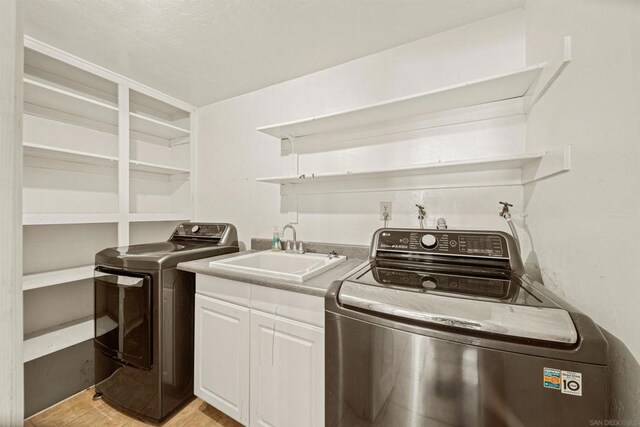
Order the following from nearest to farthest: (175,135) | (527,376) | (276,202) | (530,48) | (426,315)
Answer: (527,376)
(426,315)
(530,48)
(276,202)
(175,135)

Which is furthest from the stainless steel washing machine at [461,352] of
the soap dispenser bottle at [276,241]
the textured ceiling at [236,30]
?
the textured ceiling at [236,30]

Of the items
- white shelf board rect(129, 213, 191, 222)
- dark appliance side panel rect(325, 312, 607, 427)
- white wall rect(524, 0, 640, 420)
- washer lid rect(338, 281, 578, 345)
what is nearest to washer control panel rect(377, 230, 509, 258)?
white wall rect(524, 0, 640, 420)

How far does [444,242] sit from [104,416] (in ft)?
7.67

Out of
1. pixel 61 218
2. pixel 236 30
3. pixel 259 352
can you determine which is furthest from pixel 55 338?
pixel 236 30

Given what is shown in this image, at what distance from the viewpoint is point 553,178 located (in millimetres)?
1029

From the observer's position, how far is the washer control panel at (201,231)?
2148mm

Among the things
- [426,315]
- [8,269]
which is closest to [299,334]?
[426,315]

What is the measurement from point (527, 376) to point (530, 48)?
1.56 m

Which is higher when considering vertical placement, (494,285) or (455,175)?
(455,175)

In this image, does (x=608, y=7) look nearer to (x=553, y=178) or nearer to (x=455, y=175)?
(x=553, y=178)

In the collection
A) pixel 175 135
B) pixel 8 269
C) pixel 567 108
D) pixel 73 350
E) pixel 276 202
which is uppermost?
pixel 175 135

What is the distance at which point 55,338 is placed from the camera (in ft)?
5.76

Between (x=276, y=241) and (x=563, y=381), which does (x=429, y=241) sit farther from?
(x=276, y=241)

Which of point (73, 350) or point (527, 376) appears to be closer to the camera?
point (527, 376)
